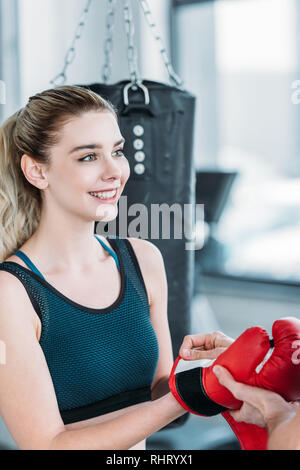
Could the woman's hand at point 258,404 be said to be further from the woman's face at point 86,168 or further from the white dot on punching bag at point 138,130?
the white dot on punching bag at point 138,130

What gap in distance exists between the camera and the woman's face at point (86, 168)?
1.36 meters

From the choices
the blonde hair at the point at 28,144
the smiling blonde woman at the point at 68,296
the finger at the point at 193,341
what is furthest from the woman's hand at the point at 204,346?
the blonde hair at the point at 28,144

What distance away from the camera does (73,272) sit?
4.83ft

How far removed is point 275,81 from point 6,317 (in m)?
3.81

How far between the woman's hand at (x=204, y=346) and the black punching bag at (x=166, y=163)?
37 centimetres

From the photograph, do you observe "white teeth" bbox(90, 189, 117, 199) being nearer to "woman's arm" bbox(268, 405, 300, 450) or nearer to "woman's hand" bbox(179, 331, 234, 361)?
"woman's hand" bbox(179, 331, 234, 361)

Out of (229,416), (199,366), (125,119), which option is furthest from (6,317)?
(125,119)

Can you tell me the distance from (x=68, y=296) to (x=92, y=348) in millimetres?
134

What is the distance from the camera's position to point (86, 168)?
136 cm

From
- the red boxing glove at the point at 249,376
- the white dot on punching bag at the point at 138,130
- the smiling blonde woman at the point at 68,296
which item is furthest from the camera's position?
the white dot on punching bag at the point at 138,130

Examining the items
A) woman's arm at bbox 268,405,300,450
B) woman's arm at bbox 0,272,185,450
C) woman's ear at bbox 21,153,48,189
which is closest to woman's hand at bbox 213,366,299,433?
woman's arm at bbox 268,405,300,450

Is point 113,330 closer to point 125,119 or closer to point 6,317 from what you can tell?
point 6,317

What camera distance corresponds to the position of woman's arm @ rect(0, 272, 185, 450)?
120cm

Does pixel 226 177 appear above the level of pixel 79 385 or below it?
above
